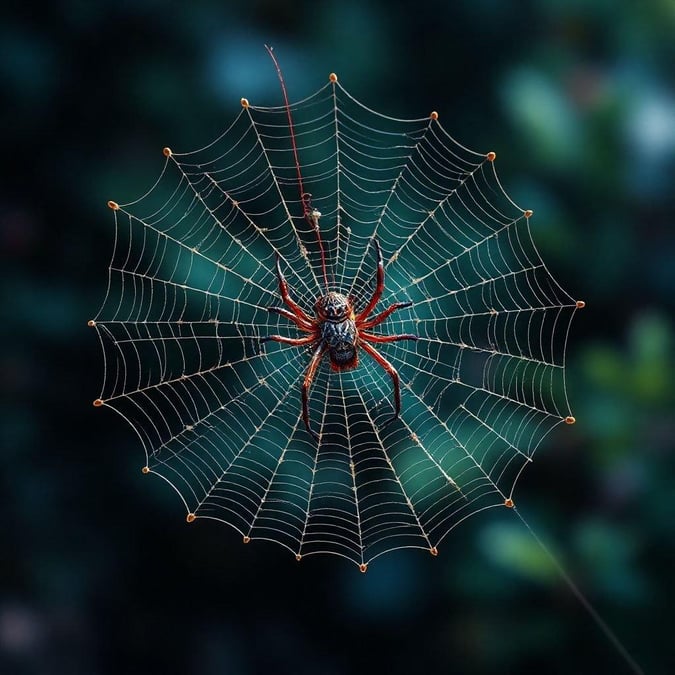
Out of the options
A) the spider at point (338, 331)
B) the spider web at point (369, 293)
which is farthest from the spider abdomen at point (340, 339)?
the spider web at point (369, 293)

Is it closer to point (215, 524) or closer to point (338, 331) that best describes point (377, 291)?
point (338, 331)

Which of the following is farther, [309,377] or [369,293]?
[369,293]

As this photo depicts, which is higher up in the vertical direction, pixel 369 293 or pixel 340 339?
pixel 369 293

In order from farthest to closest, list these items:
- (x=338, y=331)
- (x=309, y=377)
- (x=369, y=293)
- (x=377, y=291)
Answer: (x=369, y=293) < (x=338, y=331) < (x=309, y=377) < (x=377, y=291)

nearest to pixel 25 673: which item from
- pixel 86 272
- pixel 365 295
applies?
pixel 86 272

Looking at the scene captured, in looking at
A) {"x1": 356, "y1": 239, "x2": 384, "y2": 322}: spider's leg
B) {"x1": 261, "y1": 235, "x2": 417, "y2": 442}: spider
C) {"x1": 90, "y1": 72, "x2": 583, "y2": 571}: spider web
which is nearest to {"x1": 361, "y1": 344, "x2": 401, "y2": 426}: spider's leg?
{"x1": 261, "y1": 235, "x2": 417, "y2": 442}: spider

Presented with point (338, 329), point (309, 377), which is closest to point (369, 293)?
point (338, 329)

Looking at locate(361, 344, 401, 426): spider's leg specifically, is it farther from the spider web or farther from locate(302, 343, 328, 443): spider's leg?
the spider web

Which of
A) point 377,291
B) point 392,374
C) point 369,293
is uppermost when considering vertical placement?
point 369,293

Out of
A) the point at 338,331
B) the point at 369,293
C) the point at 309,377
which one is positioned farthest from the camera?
the point at 369,293
